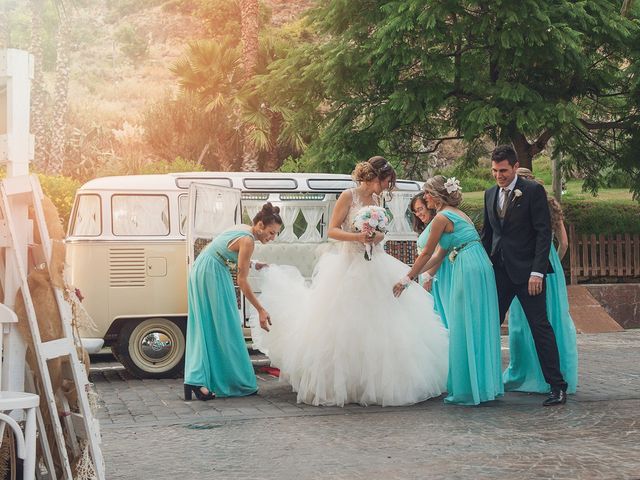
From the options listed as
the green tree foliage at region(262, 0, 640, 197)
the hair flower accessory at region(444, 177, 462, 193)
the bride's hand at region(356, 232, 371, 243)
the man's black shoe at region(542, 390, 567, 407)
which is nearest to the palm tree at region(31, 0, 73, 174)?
the green tree foliage at region(262, 0, 640, 197)

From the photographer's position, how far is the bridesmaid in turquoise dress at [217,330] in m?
9.73

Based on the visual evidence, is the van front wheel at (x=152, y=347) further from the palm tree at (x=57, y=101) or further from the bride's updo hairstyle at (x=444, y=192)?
the palm tree at (x=57, y=101)

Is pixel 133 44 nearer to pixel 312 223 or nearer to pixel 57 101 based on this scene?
pixel 57 101

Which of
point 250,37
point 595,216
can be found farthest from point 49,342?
point 250,37

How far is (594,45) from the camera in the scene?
18797 millimetres

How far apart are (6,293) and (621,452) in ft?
13.5

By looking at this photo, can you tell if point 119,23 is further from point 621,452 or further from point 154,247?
point 621,452

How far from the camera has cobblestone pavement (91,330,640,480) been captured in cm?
623

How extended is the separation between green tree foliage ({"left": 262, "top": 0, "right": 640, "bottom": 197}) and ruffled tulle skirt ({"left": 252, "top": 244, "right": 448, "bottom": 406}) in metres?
8.25

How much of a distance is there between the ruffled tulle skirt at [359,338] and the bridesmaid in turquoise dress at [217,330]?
0.39m

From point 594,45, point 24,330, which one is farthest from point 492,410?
point 594,45

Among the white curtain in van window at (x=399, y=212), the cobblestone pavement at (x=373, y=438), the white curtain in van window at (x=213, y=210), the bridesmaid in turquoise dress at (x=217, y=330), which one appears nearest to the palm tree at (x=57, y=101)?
the white curtain in van window at (x=399, y=212)

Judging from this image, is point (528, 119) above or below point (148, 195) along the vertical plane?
above

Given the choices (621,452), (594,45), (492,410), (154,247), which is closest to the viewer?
(621,452)
